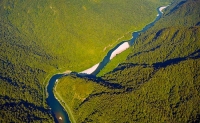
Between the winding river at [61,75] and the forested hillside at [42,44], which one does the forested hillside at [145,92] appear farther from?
the forested hillside at [42,44]

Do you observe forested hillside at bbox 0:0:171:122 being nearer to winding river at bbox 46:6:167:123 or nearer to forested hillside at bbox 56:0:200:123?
winding river at bbox 46:6:167:123

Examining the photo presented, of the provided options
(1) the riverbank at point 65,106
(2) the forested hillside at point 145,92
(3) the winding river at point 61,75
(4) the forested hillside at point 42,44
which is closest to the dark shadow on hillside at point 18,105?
(4) the forested hillside at point 42,44

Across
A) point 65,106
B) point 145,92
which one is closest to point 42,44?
point 65,106

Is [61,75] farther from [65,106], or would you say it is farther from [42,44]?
[42,44]

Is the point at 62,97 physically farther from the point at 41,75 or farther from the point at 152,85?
the point at 152,85

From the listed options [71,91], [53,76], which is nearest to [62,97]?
[71,91]

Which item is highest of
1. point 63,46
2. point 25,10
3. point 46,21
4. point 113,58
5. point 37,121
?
point 25,10
